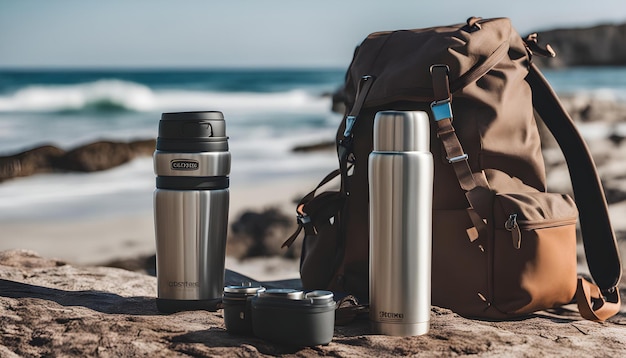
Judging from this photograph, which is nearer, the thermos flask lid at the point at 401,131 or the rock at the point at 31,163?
the thermos flask lid at the point at 401,131

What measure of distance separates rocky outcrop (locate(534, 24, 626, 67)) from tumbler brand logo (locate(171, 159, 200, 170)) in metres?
31.5

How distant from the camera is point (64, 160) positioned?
28.2ft

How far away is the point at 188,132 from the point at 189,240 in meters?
0.28

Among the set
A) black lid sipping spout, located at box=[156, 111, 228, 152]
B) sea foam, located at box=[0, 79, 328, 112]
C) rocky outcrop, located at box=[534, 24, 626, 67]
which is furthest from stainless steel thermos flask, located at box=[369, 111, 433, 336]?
rocky outcrop, located at box=[534, 24, 626, 67]

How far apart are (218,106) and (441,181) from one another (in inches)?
659

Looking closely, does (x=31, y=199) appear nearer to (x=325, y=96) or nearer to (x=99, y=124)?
(x=99, y=124)

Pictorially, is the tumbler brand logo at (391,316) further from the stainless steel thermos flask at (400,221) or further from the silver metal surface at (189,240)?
the silver metal surface at (189,240)

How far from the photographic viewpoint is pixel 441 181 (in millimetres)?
2428

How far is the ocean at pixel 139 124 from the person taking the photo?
711 centimetres

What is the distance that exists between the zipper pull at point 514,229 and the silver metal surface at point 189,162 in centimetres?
78

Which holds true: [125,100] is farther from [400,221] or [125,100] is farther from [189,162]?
[400,221]

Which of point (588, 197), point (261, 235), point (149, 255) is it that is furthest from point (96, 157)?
point (588, 197)

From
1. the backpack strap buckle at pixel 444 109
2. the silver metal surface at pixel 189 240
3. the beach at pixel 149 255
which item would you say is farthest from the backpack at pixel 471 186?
the silver metal surface at pixel 189 240

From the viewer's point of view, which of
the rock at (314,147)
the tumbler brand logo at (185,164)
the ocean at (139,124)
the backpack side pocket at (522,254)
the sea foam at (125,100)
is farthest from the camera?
the sea foam at (125,100)
